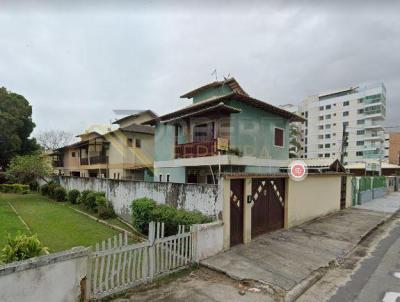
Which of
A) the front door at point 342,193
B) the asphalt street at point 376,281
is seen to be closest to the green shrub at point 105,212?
the asphalt street at point 376,281

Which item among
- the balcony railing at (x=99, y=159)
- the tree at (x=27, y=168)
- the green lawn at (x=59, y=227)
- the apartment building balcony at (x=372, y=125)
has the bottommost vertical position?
the green lawn at (x=59, y=227)

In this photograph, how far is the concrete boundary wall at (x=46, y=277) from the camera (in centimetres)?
371

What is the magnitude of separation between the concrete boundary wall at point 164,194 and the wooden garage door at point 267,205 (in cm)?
182

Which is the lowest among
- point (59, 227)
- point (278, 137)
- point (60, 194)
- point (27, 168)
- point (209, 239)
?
point (59, 227)

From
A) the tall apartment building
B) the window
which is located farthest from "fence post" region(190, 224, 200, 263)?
the tall apartment building

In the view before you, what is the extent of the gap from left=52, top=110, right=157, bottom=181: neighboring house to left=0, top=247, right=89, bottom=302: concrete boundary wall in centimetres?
2018

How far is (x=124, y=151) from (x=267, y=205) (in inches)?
786

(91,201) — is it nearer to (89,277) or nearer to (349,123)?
(89,277)

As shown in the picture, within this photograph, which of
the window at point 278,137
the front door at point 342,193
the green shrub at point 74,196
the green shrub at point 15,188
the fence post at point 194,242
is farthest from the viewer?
the green shrub at point 15,188

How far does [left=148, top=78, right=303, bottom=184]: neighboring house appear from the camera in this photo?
50.7 feet

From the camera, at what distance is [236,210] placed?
26.4 ft

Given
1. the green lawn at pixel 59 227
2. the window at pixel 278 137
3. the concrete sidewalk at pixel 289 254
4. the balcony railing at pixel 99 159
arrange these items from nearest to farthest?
the concrete sidewalk at pixel 289 254
the green lawn at pixel 59 227
the window at pixel 278 137
the balcony railing at pixel 99 159

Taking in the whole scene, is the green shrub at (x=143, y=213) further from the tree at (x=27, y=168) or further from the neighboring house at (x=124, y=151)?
the tree at (x=27, y=168)

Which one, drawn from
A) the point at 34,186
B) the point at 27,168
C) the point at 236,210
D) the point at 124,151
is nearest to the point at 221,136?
the point at 236,210
